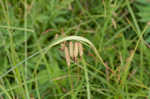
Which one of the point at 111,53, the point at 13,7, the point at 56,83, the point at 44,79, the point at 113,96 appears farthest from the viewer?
the point at 13,7

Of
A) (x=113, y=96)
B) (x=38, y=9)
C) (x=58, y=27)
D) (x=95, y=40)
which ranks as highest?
(x=38, y=9)

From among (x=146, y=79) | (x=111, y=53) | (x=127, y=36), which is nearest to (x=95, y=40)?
(x=111, y=53)

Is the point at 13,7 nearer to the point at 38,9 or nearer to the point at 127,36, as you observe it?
the point at 38,9

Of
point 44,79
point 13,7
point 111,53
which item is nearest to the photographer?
point 44,79

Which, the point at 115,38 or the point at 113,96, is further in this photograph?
the point at 115,38

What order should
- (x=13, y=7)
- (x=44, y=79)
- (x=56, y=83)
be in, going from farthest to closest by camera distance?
(x=13, y=7), (x=44, y=79), (x=56, y=83)

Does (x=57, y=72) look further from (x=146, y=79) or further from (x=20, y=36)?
(x=146, y=79)

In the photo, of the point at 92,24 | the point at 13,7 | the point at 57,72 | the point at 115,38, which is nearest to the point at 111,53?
the point at 115,38

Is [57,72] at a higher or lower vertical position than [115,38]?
lower

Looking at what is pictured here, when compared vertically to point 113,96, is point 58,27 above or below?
above
